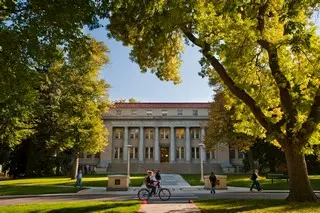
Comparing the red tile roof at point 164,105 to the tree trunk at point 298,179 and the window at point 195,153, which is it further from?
the tree trunk at point 298,179

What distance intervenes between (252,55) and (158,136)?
179 feet

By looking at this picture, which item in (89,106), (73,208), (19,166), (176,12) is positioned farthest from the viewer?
(19,166)

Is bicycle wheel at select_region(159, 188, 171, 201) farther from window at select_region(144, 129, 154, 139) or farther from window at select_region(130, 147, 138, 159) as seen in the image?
window at select_region(144, 129, 154, 139)

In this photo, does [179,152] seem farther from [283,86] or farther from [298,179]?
[283,86]

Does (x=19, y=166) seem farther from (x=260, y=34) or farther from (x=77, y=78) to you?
(x=260, y=34)

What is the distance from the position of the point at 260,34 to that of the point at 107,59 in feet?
102

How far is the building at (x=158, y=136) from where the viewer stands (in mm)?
67250

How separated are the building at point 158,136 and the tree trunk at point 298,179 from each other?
2002 inches

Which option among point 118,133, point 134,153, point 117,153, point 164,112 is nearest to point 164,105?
point 164,112

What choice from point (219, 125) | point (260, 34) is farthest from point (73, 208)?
point (219, 125)

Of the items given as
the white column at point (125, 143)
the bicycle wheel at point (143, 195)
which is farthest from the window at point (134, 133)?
the bicycle wheel at point (143, 195)

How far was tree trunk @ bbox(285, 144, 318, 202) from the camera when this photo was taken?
14.5m

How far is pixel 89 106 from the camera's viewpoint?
39219 millimetres

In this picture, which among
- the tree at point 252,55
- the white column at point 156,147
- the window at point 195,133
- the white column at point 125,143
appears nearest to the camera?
the tree at point 252,55
